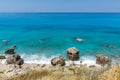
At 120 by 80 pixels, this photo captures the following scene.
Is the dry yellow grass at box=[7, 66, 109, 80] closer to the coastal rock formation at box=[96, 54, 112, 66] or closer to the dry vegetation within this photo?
the dry vegetation

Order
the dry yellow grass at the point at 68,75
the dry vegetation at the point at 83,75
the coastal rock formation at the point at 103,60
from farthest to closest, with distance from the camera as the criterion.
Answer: the coastal rock formation at the point at 103,60 → the dry yellow grass at the point at 68,75 → the dry vegetation at the point at 83,75

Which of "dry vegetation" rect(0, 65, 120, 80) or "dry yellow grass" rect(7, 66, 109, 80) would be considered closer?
"dry vegetation" rect(0, 65, 120, 80)

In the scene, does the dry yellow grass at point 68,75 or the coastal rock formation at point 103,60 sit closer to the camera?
the dry yellow grass at point 68,75

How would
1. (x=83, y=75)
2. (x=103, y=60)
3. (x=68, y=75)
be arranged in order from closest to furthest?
(x=83, y=75) → (x=68, y=75) → (x=103, y=60)

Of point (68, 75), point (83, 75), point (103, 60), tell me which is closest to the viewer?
point (83, 75)

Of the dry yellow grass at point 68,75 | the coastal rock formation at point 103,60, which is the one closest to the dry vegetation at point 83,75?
the dry yellow grass at point 68,75

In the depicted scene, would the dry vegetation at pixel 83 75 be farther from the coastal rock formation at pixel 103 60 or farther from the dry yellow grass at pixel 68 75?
the coastal rock formation at pixel 103 60

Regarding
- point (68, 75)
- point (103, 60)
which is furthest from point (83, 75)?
point (103, 60)

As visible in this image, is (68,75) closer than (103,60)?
Yes

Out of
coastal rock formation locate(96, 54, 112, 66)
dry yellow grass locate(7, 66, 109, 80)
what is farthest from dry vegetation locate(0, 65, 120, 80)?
coastal rock formation locate(96, 54, 112, 66)

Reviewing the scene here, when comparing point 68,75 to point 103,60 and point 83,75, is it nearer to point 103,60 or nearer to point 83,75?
point 83,75

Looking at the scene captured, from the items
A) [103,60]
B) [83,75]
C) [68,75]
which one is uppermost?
[83,75]

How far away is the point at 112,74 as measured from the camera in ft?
32.7

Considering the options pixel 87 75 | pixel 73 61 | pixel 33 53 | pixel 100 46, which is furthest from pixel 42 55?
pixel 87 75
